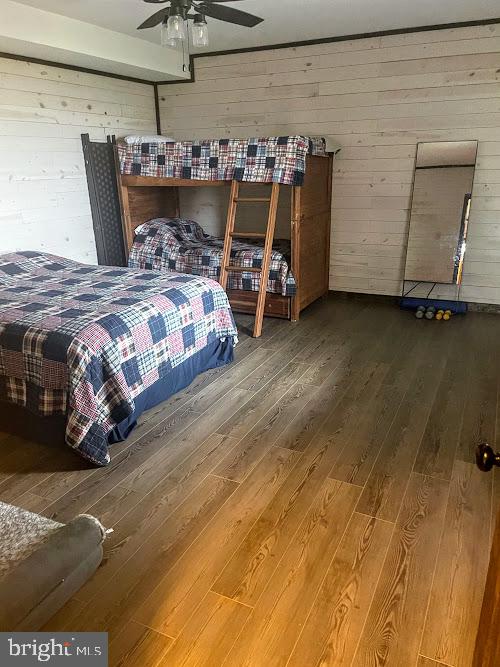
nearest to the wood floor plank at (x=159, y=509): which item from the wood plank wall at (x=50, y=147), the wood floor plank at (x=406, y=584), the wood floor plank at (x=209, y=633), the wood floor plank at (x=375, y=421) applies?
the wood floor plank at (x=209, y=633)

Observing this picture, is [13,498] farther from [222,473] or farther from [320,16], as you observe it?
[320,16]

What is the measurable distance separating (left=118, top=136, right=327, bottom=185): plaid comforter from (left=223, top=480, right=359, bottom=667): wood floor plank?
257 cm

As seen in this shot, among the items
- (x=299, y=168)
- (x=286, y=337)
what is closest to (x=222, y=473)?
(x=286, y=337)

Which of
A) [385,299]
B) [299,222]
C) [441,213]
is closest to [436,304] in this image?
[385,299]

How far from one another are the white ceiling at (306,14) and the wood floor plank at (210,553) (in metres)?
2.91

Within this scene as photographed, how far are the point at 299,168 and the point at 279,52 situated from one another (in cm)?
153

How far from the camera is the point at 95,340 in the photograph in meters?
2.17

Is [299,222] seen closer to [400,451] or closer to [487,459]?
[400,451]

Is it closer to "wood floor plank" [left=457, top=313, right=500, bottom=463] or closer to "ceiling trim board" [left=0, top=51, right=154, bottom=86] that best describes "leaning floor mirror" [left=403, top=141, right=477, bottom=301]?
"wood floor plank" [left=457, top=313, right=500, bottom=463]

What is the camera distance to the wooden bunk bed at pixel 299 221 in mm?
3912

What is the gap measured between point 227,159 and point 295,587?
10.6ft

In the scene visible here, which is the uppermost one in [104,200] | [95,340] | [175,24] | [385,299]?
[175,24]

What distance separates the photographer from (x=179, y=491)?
78.9 inches

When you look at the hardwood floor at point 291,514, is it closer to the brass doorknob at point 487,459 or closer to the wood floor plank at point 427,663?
the wood floor plank at point 427,663
